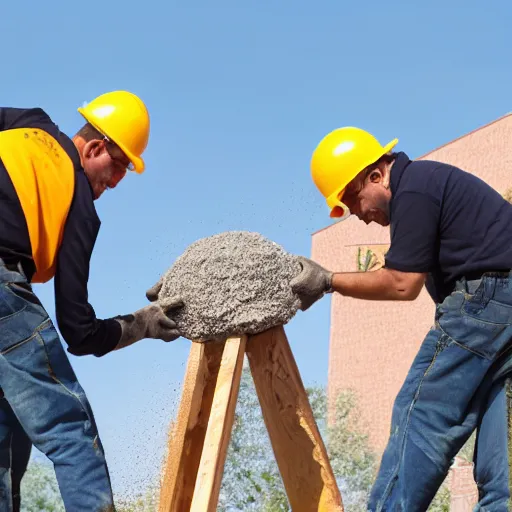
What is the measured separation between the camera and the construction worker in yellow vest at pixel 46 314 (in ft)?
10.7

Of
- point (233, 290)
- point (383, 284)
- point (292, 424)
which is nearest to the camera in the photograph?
point (383, 284)

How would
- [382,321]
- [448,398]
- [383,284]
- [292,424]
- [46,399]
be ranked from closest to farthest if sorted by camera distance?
[46,399] → [448,398] → [383,284] → [292,424] → [382,321]

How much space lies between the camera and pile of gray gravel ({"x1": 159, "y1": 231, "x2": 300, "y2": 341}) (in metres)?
3.94

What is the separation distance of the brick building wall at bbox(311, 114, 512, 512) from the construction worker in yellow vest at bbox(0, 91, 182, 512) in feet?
35.8

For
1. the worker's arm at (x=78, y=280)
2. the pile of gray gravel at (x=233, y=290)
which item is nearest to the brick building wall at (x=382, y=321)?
the pile of gray gravel at (x=233, y=290)

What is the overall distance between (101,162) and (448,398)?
188 cm

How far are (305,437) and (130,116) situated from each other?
Result: 1.74m

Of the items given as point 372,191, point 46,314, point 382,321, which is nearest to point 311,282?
point 372,191

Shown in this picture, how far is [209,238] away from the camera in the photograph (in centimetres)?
414

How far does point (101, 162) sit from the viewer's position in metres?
3.74

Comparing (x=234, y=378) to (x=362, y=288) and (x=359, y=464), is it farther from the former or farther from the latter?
(x=359, y=464)

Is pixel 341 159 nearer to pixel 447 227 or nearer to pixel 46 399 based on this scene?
pixel 447 227

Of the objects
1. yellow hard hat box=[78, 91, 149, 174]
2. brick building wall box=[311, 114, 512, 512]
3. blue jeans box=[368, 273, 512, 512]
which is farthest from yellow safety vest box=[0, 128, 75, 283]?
brick building wall box=[311, 114, 512, 512]

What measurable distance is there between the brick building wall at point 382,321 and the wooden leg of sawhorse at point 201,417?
10.1 meters
